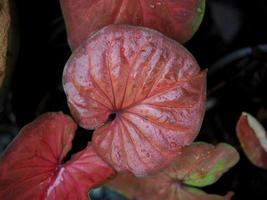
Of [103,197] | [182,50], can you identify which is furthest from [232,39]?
[103,197]

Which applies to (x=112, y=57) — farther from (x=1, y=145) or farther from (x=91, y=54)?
(x=1, y=145)

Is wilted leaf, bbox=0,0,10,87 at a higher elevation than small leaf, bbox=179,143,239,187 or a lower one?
higher

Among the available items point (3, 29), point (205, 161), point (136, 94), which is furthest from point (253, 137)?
point (3, 29)

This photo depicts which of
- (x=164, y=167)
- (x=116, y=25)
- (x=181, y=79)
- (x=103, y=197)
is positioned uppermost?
(x=116, y=25)

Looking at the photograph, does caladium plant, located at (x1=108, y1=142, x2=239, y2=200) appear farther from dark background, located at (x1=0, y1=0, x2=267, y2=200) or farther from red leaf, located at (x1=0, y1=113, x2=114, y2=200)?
dark background, located at (x1=0, y1=0, x2=267, y2=200)

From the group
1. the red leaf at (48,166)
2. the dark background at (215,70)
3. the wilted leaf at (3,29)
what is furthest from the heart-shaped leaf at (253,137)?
the wilted leaf at (3,29)

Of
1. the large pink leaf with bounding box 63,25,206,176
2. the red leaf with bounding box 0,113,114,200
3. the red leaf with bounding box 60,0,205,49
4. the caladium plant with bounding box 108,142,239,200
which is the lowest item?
the caladium plant with bounding box 108,142,239,200

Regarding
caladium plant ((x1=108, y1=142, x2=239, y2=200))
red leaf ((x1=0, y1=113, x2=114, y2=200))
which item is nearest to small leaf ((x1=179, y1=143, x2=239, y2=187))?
caladium plant ((x1=108, y1=142, x2=239, y2=200))
